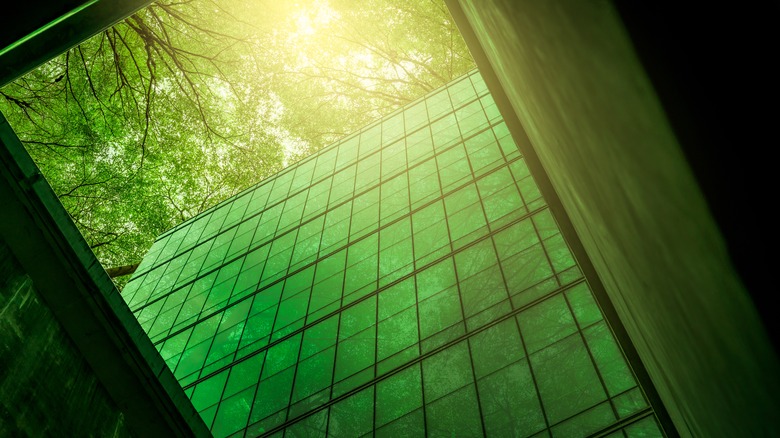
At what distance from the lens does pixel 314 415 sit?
5.69 m

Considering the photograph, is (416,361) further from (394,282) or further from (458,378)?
(394,282)

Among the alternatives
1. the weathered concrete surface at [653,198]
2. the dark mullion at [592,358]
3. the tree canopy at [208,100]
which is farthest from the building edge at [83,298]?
the tree canopy at [208,100]

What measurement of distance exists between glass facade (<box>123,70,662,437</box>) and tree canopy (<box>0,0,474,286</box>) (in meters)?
5.69

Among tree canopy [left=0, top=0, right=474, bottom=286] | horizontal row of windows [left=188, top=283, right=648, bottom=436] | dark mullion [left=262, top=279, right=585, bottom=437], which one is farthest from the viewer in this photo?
tree canopy [left=0, top=0, right=474, bottom=286]

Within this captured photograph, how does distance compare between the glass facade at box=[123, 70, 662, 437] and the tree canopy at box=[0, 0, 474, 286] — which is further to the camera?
the tree canopy at box=[0, 0, 474, 286]

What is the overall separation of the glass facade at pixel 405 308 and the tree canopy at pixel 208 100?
5.69m

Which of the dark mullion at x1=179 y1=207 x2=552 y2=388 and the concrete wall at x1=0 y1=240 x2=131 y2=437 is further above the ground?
the concrete wall at x1=0 y1=240 x2=131 y2=437

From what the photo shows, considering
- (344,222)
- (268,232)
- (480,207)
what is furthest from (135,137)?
(480,207)

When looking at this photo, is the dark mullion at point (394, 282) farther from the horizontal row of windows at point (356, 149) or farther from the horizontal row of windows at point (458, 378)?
the horizontal row of windows at point (356, 149)

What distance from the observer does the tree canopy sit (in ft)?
49.6

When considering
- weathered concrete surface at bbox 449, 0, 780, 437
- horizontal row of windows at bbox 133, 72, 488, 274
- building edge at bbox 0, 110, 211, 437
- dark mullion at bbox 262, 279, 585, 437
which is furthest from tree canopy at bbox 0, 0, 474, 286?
weathered concrete surface at bbox 449, 0, 780, 437

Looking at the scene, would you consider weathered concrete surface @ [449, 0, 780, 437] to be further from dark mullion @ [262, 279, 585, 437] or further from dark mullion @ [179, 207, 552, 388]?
dark mullion @ [179, 207, 552, 388]

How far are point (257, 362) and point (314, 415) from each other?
5.71 ft

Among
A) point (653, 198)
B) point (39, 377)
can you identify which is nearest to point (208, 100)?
point (39, 377)
